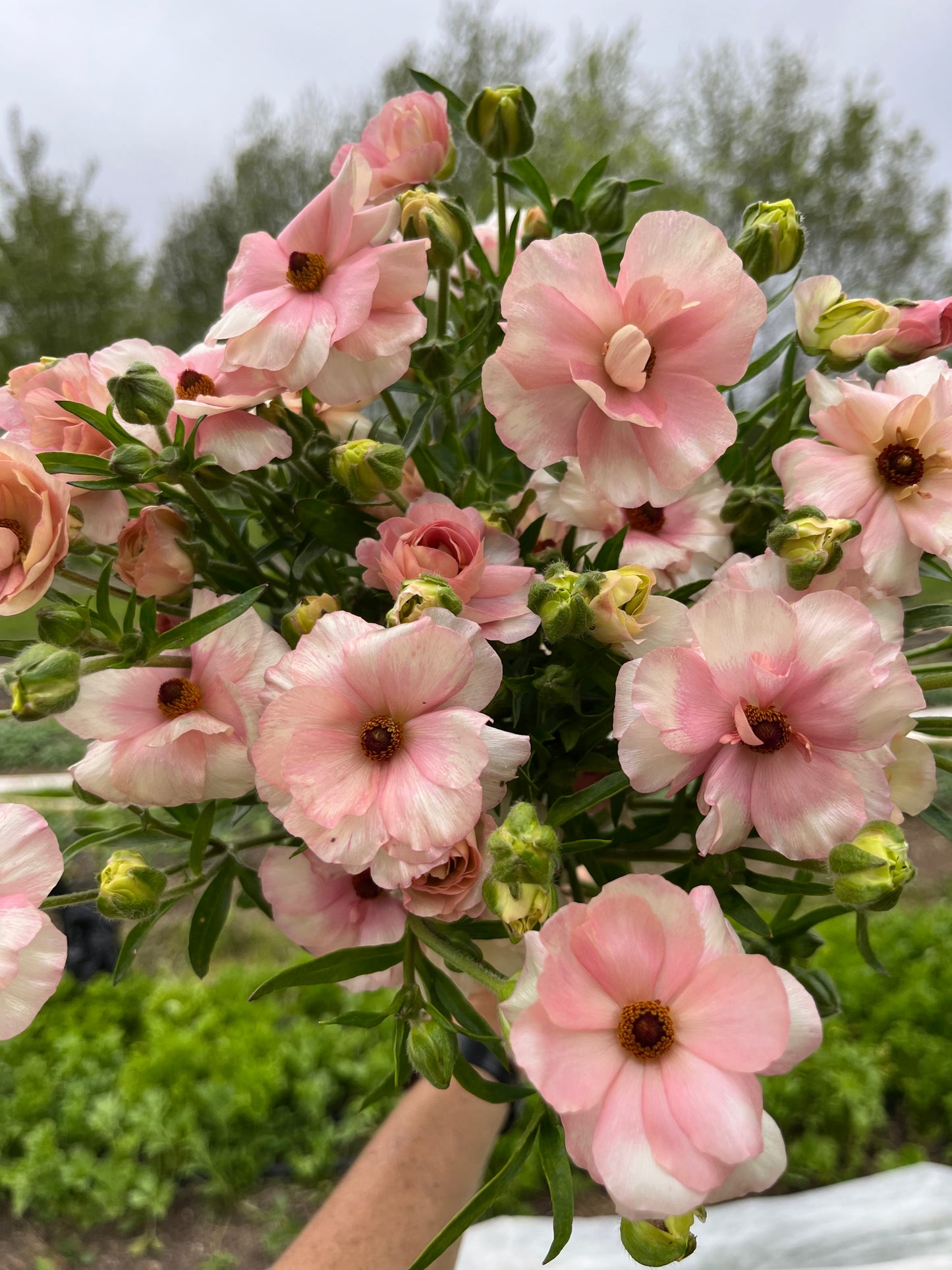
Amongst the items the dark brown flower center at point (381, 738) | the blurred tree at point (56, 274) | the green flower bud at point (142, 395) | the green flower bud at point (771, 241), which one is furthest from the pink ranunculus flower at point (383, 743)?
the blurred tree at point (56, 274)

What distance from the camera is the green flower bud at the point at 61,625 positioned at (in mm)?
308

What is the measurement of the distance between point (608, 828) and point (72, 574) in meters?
0.29

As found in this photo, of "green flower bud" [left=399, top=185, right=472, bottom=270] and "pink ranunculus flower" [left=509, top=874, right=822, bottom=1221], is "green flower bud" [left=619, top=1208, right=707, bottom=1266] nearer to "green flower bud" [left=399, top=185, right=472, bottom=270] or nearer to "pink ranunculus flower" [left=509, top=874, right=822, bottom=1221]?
"pink ranunculus flower" [left=509, top=874, right=822, bottom=1221]

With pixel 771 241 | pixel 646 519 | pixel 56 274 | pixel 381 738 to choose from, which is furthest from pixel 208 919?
pixel 56 274

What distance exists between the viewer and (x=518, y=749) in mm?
287

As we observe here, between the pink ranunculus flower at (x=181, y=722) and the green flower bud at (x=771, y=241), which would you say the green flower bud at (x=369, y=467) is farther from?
the green flower bud at (x=771, y=241)

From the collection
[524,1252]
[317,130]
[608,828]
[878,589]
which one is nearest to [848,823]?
[878,589]

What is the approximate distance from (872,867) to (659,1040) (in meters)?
0.09

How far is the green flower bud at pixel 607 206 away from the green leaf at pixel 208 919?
1.14ft

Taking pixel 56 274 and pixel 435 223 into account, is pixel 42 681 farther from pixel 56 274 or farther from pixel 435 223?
pixel 56 274

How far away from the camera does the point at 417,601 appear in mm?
287

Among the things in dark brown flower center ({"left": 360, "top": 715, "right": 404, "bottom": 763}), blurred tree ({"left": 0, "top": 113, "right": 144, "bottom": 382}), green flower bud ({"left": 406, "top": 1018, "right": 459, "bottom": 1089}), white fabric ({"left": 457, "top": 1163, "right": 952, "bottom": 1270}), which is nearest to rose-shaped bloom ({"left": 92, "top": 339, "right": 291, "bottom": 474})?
dark brown flower center ({"left": 360, "top": 715, "right": 404, "bottom": 763})

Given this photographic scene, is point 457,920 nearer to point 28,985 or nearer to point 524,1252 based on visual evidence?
point 28,985

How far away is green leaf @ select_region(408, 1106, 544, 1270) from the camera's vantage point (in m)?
0.28
